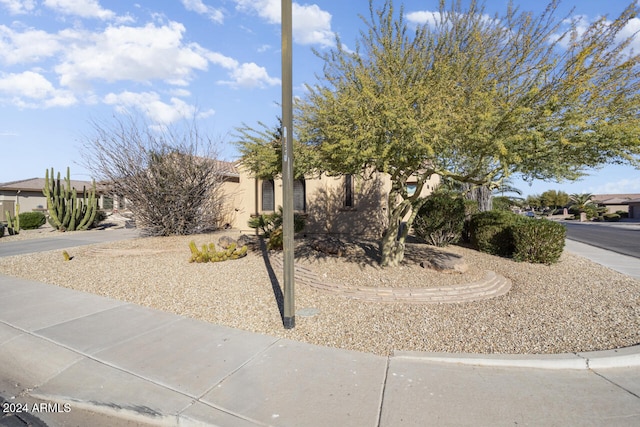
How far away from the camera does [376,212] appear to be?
14.4m

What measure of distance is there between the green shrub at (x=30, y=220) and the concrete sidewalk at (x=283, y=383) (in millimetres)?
21214

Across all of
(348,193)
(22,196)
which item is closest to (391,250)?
(348,193)

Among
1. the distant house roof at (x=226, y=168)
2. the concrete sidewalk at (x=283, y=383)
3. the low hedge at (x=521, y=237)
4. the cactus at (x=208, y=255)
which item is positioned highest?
the distant house roof at (x=226, y=168)

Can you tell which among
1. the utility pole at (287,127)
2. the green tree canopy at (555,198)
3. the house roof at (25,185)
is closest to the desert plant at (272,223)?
the utility pole at (287,127)

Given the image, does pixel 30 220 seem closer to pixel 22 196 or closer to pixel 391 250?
pixel 22 196

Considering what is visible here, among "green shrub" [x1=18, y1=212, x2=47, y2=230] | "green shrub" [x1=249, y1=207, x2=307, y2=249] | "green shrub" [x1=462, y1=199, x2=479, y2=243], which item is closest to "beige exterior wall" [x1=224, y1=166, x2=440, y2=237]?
"green shrub" [x1=249, y1=207, x2=307, y2=249]

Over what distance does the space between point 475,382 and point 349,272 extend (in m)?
4.04

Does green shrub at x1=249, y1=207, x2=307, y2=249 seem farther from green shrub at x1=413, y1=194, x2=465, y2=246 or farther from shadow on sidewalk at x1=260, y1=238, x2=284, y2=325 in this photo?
green shrub at x1=413, y1=194, x2=465, y2=246

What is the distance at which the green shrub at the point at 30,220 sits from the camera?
2143 centimetres

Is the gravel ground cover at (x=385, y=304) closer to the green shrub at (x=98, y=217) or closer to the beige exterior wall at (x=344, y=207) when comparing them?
the beige exterior wall at (x=344, y=207)

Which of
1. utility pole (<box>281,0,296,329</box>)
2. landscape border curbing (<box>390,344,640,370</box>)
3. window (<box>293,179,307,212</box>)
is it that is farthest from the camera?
window (<box>293,179,307,212</box>)

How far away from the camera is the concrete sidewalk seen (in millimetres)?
3107

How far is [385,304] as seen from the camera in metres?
6.06

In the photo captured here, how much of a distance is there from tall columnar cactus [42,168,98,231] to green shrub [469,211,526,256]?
18.4 metres
